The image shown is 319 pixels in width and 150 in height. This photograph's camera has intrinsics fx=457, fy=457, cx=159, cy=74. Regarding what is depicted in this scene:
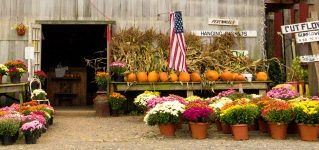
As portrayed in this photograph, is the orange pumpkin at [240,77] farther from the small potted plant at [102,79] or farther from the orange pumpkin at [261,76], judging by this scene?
the small potted plant at [102,79]

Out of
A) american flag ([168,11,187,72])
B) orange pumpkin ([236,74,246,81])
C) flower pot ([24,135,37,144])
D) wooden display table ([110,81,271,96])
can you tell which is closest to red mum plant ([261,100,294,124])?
american flag ([168,11,187,72])

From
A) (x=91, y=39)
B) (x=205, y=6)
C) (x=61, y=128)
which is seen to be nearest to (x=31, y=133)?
(x=61, y=128)

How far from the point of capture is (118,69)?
47.2 ft

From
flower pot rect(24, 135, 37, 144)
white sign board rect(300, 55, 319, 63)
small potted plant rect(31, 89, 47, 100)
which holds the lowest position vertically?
flower pot rect(24, 135, 37, 144)

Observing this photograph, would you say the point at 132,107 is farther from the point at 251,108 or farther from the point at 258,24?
the point at 251,108

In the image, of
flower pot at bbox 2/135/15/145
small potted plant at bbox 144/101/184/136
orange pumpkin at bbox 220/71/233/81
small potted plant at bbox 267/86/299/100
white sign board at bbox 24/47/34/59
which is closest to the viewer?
flower pot at bbox 2/135/15/145

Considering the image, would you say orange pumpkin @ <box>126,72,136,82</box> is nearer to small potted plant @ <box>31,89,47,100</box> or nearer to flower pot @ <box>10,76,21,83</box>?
small potted plant @ <box>31,89,47,100</box>

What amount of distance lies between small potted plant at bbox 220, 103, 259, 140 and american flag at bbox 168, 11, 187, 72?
4195 millimetres

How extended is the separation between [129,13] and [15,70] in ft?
14.2

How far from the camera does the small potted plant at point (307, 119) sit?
8.98 meters

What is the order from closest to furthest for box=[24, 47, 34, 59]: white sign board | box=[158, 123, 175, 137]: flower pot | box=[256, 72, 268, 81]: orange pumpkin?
1. box=[158, 123, 175, 137]: flower pot
2. box=[24, 47, 34, 59]: white sign board
3. box=[256, 72, 268, 81]: orange pumpkin

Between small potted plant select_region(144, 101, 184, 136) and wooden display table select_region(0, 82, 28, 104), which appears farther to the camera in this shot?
wooden display table select_region(0, 82, 28, 104)

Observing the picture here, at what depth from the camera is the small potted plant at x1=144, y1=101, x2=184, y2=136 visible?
957 centimetres

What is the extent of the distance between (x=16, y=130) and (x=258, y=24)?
33.0ft
